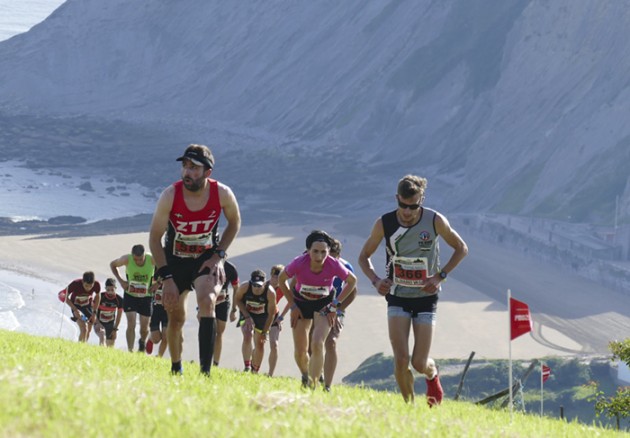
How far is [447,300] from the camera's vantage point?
67.9m

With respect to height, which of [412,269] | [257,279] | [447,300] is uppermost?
[447,300]

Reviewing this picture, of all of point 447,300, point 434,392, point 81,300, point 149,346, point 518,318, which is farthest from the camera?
point 447,300

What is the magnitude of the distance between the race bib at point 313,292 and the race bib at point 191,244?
286 cm

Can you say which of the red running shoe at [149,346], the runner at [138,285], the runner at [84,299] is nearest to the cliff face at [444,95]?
the runner at [84,299]

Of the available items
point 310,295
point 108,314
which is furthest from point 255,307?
point 108,314

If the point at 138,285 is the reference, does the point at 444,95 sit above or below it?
above

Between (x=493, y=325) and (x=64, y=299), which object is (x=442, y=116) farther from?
(x=64, y=299)

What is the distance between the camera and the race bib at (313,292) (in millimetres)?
12594

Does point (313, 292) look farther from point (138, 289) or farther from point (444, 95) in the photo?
point (444, 95)

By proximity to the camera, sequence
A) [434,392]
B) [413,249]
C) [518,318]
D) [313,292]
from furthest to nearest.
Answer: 1. [313,292]
2. [434,392]
3. [413,249]
4. [518,318]

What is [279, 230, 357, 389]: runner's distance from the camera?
12.5 meters

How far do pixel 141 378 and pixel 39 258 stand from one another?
2832 inches

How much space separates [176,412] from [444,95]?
5191 inches

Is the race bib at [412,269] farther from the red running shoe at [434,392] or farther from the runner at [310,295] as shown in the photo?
the runner at [310,295]
